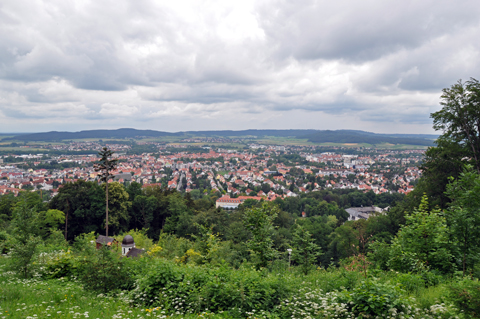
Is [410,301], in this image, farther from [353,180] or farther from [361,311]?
[353,180]

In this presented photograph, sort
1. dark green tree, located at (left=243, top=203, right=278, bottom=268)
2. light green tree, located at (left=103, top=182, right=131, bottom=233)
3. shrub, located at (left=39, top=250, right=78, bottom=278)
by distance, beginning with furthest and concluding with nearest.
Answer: light green tree, located at (left=103, top=182, right=131, bottom=233)
dark green tree, located at (left=243, top=203, right=278, bottom=268)
shrub, located at (left=39, top=250, right=78, bottom=278)

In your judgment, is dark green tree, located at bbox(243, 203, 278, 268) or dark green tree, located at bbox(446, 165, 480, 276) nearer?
dark green tree, located at bbox(446, 165, 480, 276)

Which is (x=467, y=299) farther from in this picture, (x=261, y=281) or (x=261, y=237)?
(x=261, y=237)

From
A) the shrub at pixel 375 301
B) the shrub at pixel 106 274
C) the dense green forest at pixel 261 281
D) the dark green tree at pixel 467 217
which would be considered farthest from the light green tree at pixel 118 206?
the dark green tree at pixel 467 217

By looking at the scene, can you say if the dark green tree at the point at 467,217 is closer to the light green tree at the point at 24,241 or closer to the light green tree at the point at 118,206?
the light green tree at the point at 24,241

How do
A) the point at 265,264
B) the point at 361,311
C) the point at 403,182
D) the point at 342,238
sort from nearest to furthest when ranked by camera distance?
1. the point at 361,311
2. the point at 265,264
3. the point at 342,238
4. the point at 403,182

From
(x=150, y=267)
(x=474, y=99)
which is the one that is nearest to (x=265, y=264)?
(x=150, y=267)

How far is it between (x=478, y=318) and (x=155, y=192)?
3682cm

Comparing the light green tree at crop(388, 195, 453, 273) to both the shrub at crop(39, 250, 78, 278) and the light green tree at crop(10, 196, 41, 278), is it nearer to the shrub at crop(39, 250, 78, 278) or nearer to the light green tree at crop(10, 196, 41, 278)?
the shrub at crop(39, 250, 78, 278)

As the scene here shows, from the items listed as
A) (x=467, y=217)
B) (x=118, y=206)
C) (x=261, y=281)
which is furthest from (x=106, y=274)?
(x=118, y=206)

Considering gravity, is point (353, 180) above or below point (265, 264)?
below

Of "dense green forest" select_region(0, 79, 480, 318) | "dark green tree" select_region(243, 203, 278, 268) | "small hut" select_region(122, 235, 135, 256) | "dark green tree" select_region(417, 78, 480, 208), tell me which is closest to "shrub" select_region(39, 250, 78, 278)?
"dense green forest" select_region(0, 79, 480, 318)

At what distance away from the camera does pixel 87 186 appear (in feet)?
102

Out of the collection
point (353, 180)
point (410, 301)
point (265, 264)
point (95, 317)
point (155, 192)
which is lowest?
point (353, 180)
